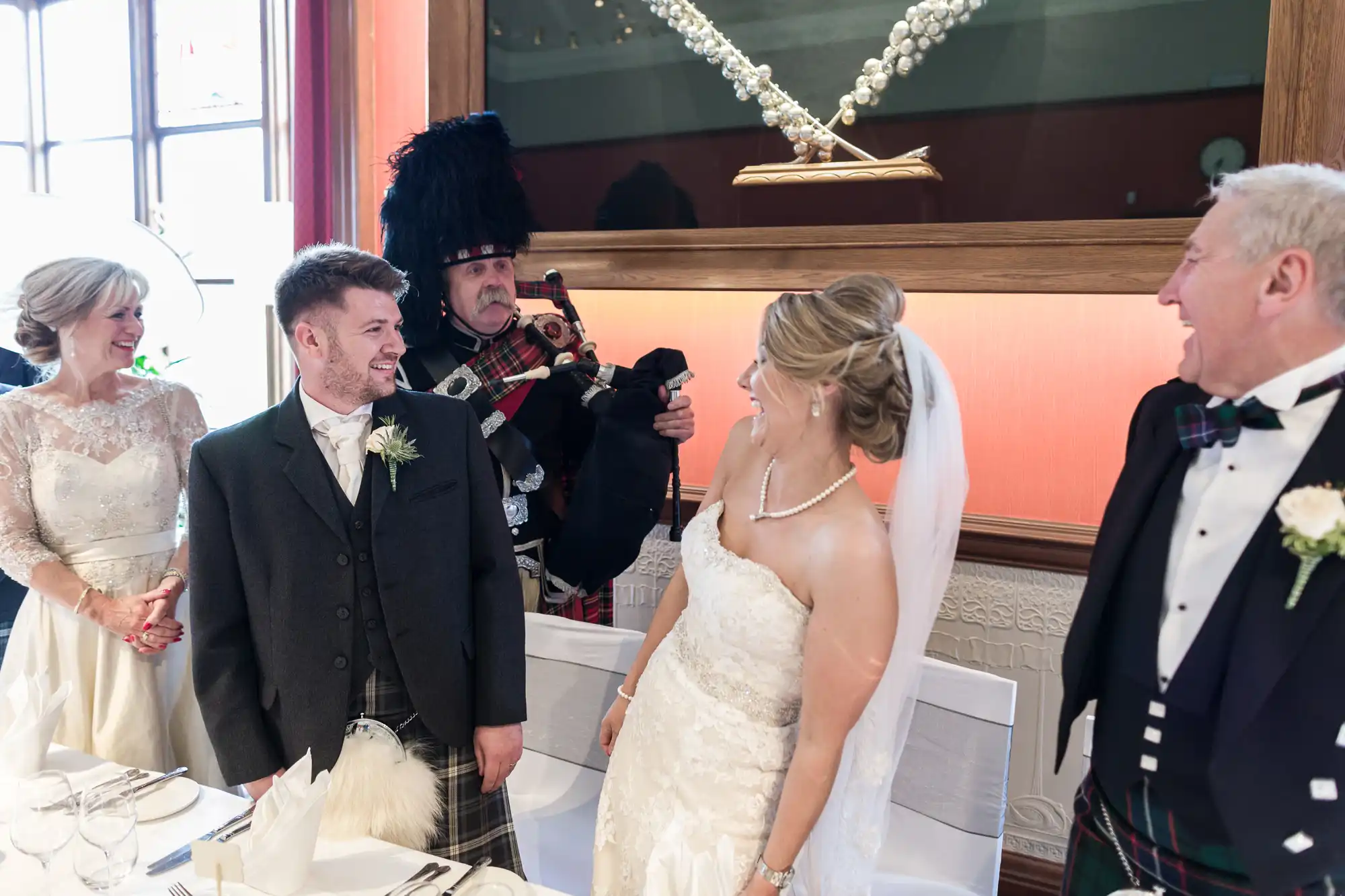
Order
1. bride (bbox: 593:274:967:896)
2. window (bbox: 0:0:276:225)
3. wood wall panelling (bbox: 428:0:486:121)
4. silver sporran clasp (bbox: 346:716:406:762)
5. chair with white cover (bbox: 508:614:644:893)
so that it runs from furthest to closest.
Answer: window (bbox: 0:0:276:225), wood wall panelling (bbox: 428:0:486:121), chair with white cover (bbox: 508:614:644:893), silver sporran clasp (bbox: 346:716:406:762), bride (bbox: 593:274:967:896)

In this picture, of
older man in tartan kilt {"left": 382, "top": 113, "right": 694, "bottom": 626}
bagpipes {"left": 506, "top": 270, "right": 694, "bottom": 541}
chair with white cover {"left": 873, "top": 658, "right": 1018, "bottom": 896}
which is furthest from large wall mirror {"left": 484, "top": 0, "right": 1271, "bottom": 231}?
chair with white cover {"left": 873, "top": 658, "right": 1018, "bottom": 896}

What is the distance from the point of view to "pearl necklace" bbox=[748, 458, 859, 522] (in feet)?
5.39

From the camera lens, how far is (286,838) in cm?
136

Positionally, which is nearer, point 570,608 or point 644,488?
point 644,488

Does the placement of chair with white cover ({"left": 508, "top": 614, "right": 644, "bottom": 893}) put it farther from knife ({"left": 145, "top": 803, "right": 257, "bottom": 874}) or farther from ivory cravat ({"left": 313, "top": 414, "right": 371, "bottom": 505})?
knife ({"left": 145, "top": 803, "right": 257, "bottom": 874})

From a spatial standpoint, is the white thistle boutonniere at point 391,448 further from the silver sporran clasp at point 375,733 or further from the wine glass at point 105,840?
the wine glass at point 105,840

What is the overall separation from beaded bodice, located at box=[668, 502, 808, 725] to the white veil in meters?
0.15

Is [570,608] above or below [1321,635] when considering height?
below

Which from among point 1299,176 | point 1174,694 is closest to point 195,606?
point 1174,694

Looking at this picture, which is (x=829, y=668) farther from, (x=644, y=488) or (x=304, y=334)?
(x=304, y=334)

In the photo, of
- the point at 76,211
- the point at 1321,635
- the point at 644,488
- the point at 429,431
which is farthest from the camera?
the point at 76,211

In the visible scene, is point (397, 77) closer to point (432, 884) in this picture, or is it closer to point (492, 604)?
point (492, 604)

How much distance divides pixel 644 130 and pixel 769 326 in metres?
1.63

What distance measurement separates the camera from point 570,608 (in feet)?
8.89
